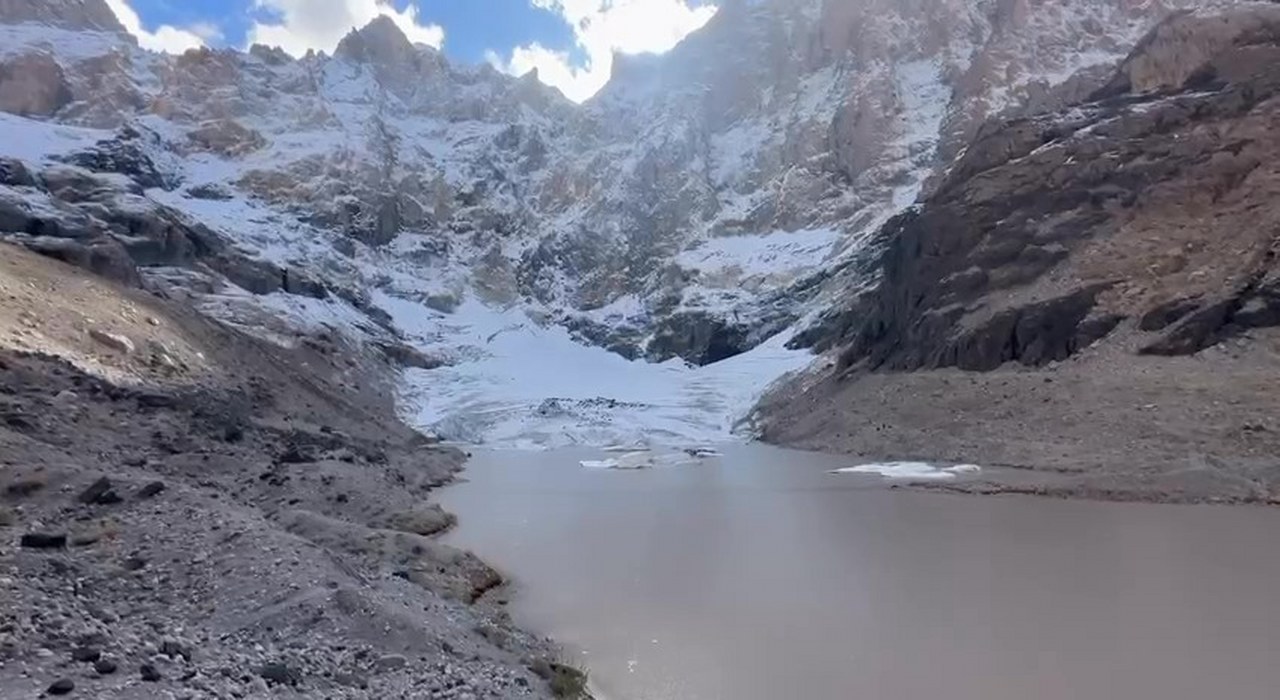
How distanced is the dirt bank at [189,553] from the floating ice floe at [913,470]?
22.2 metres

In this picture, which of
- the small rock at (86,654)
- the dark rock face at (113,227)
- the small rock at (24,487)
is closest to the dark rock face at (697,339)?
the dark rock face at (113,227)

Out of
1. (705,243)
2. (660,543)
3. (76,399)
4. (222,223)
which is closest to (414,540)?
(660,543)

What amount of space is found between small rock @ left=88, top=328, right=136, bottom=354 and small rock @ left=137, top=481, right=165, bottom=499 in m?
19.0

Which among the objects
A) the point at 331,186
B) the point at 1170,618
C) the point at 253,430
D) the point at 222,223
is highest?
the point at 331,186

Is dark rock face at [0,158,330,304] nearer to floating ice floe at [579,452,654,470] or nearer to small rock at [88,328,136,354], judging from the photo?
small rock at [88,328,136,354]

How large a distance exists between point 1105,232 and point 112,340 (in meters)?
59.6

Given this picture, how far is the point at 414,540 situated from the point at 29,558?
10304 millimetres

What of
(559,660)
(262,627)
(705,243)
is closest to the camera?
(262,627)

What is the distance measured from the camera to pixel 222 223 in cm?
15988

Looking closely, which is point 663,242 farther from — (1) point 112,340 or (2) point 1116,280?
(1) point 112,340

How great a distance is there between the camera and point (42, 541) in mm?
13805

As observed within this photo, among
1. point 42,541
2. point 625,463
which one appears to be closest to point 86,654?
point 42,541

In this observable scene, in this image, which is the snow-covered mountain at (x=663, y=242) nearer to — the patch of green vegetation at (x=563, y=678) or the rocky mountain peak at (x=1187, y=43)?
the rocky mountain peak at (x=1187, y=43)

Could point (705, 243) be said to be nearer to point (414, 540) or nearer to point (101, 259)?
point (101, 259)
